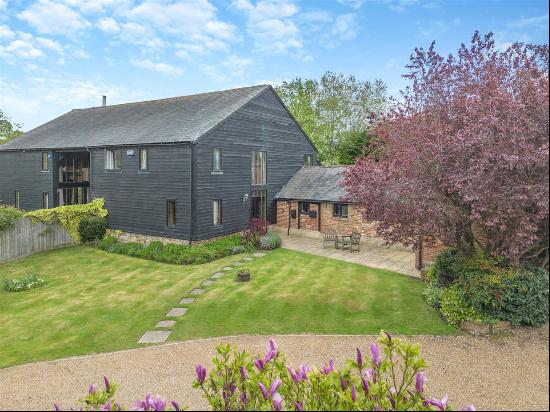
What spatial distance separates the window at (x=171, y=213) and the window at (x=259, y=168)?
6.37 m

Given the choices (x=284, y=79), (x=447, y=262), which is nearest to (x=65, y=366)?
(x=447, y=262)

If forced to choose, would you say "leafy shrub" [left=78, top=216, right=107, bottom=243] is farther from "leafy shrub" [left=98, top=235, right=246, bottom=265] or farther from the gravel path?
the gravel path

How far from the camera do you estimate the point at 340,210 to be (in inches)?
1008

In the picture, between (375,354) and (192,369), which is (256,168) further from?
(375,354)

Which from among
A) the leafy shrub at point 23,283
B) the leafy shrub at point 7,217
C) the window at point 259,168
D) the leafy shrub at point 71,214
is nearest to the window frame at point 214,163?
the window at point 259,168

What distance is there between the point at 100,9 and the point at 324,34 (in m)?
7.38

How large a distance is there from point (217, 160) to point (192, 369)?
641 inches

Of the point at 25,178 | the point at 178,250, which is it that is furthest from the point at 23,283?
the point at 25,178

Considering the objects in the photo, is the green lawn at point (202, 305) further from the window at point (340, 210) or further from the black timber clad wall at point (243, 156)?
the window at point (340, 210)

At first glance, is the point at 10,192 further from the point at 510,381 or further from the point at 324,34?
the point at 510,381

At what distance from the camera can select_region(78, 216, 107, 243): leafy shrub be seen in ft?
82.2

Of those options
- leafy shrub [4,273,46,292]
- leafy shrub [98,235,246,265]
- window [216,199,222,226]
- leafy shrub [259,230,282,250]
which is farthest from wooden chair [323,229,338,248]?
leafy shrub [4,273,46,292]

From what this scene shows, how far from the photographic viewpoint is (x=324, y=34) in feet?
26.6

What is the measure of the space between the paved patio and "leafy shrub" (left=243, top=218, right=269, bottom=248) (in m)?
1.65
